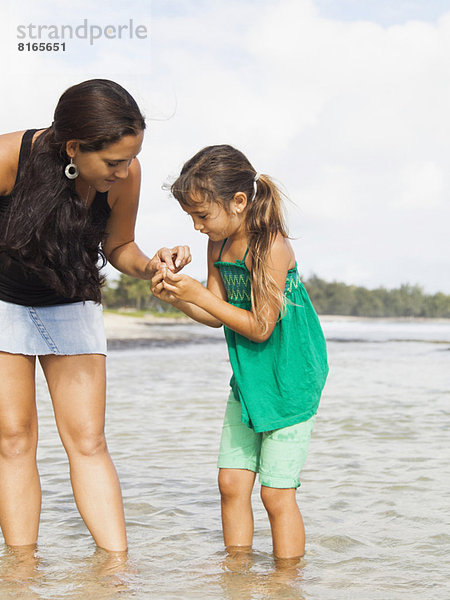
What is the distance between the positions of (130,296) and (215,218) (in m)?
57.9

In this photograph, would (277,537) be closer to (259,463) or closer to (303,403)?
(259,463)

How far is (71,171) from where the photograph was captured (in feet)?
8.66

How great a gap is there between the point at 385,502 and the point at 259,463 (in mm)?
1285

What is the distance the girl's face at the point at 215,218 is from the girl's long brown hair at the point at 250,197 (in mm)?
24

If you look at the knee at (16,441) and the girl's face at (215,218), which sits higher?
the girl's face at (215,218)

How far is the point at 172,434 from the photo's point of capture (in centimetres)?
608

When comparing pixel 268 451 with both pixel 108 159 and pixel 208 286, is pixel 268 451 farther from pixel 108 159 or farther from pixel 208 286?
pixel 108 159

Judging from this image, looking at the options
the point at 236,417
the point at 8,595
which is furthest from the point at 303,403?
the point at 8,595

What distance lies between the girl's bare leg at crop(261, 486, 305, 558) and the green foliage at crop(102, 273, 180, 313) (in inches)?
2123

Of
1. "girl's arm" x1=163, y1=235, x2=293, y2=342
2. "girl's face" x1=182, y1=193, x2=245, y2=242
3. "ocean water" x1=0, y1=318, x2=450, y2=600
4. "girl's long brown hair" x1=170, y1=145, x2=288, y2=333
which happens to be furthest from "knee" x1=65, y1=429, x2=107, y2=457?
"girl's face" x1=182, y1=193, x2=245, y2=242

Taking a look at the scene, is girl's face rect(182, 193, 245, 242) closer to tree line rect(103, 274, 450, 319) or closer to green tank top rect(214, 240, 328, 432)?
green tank top rect(214, 240, 328, 432)

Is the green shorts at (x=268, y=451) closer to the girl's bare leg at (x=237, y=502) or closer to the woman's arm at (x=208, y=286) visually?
the girl's bare leg at (x=237, y=502)

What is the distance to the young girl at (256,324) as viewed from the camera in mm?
2803

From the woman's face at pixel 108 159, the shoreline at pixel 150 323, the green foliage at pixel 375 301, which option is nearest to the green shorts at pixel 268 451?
the woman's face at pixel 108 159
